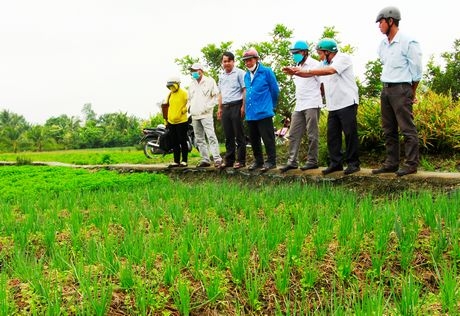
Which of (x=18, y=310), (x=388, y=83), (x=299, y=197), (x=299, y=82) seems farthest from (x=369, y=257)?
(x=299, y=82)

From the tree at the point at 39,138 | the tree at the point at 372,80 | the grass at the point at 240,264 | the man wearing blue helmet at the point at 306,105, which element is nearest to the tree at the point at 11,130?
the tree at the point at 39,138

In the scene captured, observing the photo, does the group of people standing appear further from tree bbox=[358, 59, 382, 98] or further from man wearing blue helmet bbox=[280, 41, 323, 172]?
tree bbox=[358, 59, 382, 98]

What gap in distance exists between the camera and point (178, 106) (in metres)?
6.76

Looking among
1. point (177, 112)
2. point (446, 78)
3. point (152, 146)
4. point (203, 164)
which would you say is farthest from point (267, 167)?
point (446, 78)

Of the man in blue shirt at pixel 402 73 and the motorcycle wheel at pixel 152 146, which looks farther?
the motorcycle wheel at pixel 152 146

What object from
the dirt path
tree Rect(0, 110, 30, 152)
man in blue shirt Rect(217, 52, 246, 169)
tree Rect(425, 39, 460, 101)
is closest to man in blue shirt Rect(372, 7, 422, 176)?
the dirt path

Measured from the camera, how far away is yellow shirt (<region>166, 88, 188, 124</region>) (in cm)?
675

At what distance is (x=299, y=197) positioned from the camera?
Result: 13.0 ft

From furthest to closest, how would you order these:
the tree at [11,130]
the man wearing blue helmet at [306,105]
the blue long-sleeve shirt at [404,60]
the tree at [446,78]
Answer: the tree at [11,130] < the tree at [446,78] < the man wearing blue helmet at [306,105] < the blue long-sleeve shirt at [404,60]

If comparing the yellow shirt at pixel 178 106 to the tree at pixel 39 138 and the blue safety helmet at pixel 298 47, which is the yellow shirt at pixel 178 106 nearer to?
the blue safety helmet at pixel 298 47

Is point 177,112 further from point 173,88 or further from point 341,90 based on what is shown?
point 341,90

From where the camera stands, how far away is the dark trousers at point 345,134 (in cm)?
470

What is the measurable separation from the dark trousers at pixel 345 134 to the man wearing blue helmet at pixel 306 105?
0.27 metres

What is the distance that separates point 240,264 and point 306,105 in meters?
3.16
